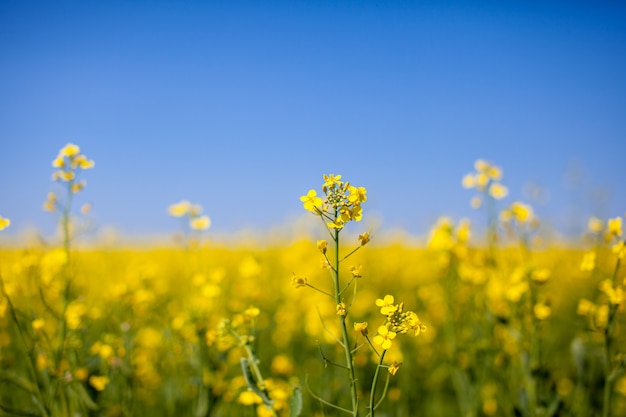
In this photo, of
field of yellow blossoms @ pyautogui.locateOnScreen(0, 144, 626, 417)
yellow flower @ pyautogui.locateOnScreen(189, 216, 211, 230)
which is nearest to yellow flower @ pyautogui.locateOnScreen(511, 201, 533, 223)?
field of yellow blossoms @ pyautogui.locateOnScreen(0, 144, 626, 417)

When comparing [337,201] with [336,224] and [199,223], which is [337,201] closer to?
[336,224]

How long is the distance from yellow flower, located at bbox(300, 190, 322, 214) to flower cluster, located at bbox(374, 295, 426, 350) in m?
0.33

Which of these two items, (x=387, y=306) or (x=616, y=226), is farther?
(x=616, y=226)

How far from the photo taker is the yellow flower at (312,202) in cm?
153

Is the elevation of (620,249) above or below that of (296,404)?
above

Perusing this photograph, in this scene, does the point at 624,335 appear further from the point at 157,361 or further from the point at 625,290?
the point at 157,361

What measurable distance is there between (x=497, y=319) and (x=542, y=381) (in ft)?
1.48

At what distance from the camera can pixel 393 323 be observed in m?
1.52

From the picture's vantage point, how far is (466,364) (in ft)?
10.7

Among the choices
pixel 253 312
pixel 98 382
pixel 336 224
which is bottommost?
pixel 98 382

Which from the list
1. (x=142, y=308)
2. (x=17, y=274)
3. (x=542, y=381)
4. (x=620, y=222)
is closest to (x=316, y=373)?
(x=142, y=308)

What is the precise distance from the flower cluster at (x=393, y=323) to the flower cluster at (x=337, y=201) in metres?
0.27

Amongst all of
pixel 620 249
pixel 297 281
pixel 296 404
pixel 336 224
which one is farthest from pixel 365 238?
pixel 620 249

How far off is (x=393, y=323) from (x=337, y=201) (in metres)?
0.41
